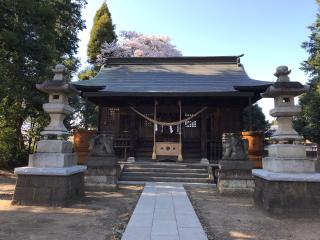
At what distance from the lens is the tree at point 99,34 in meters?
31.5

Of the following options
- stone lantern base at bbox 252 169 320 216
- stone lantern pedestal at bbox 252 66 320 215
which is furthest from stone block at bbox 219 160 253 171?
stone lantern base at bbox 252 169 320 216

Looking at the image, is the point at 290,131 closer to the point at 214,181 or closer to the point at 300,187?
the point at 300,187

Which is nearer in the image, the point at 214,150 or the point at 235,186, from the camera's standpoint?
the point at 235,186

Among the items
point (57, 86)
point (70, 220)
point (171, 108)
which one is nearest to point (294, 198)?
point (70, 220)

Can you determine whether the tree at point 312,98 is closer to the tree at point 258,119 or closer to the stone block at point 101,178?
the tree at point 258,119

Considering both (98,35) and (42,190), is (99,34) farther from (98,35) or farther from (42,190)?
(42,190)

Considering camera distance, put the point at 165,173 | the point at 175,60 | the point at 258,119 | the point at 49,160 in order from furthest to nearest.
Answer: the point at 258,119
the point at 175,60
the point at 165,173
the point at 49,160

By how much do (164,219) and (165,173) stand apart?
6.42 meters

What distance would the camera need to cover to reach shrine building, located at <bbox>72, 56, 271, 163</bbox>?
573 inches

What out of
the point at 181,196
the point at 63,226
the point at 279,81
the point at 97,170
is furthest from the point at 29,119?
the point at 279,81

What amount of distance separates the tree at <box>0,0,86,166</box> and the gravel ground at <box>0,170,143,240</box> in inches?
243

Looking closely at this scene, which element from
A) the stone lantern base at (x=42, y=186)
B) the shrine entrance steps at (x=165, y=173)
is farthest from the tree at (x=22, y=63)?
the shrine entrance steps at (x=165, y=173)

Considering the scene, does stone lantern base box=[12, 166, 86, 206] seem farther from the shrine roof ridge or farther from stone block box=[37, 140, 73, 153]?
the shrine roof ridge

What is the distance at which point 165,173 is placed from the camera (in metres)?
12.6
